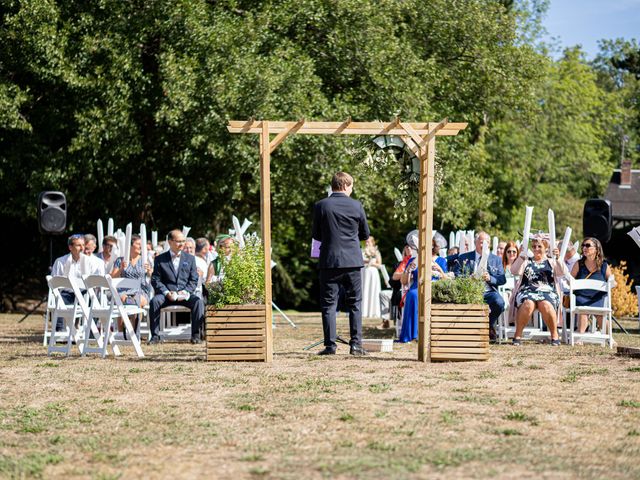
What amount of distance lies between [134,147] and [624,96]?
3768 cm

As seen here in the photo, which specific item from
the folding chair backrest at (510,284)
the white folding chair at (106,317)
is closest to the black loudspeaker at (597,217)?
the folding chair backrest at (510,284)

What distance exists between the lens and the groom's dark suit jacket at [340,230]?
10.9 metres

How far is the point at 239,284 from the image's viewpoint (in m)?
10.8

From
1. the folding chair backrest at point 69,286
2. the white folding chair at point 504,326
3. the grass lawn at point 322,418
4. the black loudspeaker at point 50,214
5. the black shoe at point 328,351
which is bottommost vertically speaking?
the grass lawn at point 322,418

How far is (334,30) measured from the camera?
22.9 meters

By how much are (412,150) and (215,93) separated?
9335 mm

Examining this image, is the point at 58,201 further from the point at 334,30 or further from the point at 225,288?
the point at 225,288

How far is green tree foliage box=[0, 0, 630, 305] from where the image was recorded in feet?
66.6

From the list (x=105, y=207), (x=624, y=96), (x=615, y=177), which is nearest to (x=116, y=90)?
(x=105, y=207)

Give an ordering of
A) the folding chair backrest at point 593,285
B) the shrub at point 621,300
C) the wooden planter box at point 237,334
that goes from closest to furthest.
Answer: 1. the wooden planter box at point 237,334
2. the folding chair backrest at point 593,285
3. the shrub at point 621,300

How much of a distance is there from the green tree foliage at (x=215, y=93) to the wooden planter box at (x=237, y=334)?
7.25 metres

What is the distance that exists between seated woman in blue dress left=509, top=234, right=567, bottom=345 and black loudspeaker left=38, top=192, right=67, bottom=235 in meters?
9.11

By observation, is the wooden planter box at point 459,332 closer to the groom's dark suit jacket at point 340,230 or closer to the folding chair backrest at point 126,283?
the groom's dark suit jacket at point 340,230

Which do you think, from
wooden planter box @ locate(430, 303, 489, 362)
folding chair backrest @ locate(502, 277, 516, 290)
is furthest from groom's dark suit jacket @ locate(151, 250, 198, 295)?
folding chair backrest @ locate(502, 277, 516, 290)
